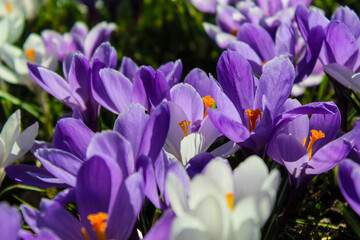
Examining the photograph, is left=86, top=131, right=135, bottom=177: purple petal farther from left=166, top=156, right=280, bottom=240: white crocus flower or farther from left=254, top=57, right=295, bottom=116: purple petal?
left=254, top=57, right=295, bottom=116: purple petal

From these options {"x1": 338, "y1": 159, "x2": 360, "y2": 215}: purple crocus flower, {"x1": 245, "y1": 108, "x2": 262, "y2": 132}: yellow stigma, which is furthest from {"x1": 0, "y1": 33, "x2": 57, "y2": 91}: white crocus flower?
{"x1": 338, "y1": 159, "x2": 360, "y2": 215}: purple crocus flower

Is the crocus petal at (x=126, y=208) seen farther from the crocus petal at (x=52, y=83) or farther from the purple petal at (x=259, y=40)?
the purple petal at (x=259, y=40)

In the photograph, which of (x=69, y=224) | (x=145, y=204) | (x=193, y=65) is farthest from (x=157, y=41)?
(x=69, y=224)

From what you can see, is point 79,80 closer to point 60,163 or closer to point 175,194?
point 60,163

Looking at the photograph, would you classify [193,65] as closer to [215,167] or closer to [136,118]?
[136,118]

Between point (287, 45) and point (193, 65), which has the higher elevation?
point (287, 45)

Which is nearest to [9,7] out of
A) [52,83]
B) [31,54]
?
[31,54]
